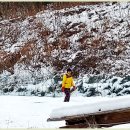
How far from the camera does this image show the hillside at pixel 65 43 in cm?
2103

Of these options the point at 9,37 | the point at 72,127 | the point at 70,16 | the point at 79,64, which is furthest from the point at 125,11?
the point at 72,127

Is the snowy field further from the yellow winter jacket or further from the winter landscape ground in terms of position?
the winter landscape ground

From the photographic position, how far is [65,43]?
76.2ft

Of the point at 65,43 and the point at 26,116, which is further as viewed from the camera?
the point at 65,43

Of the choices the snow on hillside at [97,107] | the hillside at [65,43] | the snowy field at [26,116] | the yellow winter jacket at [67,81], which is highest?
the hillside at [65,43]

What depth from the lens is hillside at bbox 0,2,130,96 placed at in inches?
828

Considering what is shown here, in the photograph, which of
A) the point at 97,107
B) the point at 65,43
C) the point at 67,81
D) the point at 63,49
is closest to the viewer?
the point at 97,107

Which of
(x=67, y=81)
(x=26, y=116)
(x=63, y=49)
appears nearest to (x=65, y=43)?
(x=63, y=49)

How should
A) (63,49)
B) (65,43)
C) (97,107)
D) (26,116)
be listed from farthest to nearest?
(65,43) < (63,49) < (26,116) < (97,107)

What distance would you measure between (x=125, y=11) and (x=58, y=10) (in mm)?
4441

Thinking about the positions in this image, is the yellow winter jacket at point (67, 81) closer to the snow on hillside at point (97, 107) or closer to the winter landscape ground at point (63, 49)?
the winter landscape ground at point (63, 49)

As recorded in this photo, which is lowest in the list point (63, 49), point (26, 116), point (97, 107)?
point (26, 116)

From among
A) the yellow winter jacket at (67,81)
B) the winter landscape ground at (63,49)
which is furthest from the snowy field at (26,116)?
the winter landscape ground at (63,49)

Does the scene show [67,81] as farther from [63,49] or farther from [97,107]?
[97,107]
